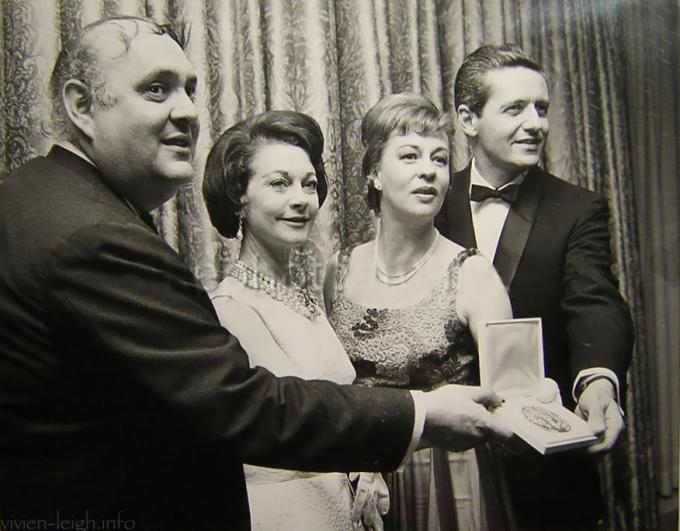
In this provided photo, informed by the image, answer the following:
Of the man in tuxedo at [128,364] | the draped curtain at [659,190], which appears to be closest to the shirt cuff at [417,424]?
the man in tuxedo at [128,364]

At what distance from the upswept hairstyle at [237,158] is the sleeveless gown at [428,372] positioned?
0.22 m

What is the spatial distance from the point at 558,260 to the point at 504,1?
20.8 inches

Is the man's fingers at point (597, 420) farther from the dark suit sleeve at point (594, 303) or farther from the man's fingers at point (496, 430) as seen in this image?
the man's fingers at point (496, 430)

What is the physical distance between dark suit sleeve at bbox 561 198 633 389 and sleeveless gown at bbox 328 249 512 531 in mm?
206

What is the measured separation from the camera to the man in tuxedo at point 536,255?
1319mm

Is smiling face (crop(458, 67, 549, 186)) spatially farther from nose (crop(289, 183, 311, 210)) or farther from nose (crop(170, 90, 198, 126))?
nose (crop(170, 90, 198, 126))

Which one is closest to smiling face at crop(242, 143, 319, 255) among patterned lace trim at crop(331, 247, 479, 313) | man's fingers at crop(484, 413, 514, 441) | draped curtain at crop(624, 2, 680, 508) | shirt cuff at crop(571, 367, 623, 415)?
patterned lace trim at crop(331, 247, 479, 313)

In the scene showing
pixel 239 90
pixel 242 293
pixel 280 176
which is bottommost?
pixel 242 293

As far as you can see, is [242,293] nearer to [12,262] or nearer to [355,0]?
[12,262]

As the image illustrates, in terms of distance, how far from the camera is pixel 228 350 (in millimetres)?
969

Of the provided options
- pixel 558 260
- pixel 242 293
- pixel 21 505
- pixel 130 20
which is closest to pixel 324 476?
pixel 242 293

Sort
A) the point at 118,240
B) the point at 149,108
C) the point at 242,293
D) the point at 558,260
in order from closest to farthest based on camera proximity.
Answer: the point at 118,240 → the point at 149,108 → the point at 242,293 → the point at 558,260

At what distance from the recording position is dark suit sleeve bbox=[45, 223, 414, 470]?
0.92 m

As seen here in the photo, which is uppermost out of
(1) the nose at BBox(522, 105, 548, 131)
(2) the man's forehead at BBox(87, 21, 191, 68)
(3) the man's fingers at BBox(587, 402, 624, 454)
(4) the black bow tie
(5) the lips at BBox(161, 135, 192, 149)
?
(2) the man's forehead at BBox(87, 21, 191, 68)
